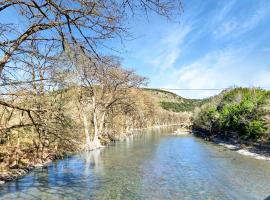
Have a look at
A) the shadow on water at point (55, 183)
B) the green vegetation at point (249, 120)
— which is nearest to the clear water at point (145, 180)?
the shadow on water at point (55, 183)

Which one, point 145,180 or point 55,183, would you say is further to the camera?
point 145,180

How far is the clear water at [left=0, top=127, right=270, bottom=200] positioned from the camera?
60.0 ft

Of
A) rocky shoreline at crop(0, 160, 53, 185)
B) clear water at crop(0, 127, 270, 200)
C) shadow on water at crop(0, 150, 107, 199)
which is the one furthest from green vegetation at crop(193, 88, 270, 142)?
rocky shoreline at crop(0, 160, 53, 185)

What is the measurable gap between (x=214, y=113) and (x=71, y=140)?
56.3m

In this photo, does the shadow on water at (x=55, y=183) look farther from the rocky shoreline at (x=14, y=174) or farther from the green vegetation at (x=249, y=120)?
the green vegetation at (x=249, y=120)

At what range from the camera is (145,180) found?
2233cm

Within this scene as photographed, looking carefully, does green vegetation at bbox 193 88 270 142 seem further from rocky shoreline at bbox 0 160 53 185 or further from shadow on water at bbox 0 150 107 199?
rocky shoreline at bbox 0 160 53 185

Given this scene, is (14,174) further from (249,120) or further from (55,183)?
(249,120)

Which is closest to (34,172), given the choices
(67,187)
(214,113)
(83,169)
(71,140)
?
(83,169)

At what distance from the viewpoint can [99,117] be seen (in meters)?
52.3

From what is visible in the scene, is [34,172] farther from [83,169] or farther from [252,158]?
[252,158]

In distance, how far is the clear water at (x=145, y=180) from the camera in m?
18.3

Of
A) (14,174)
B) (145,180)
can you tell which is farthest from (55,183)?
(145,180)

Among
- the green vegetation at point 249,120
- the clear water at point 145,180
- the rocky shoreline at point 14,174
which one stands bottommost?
the clear water at point 145,180
